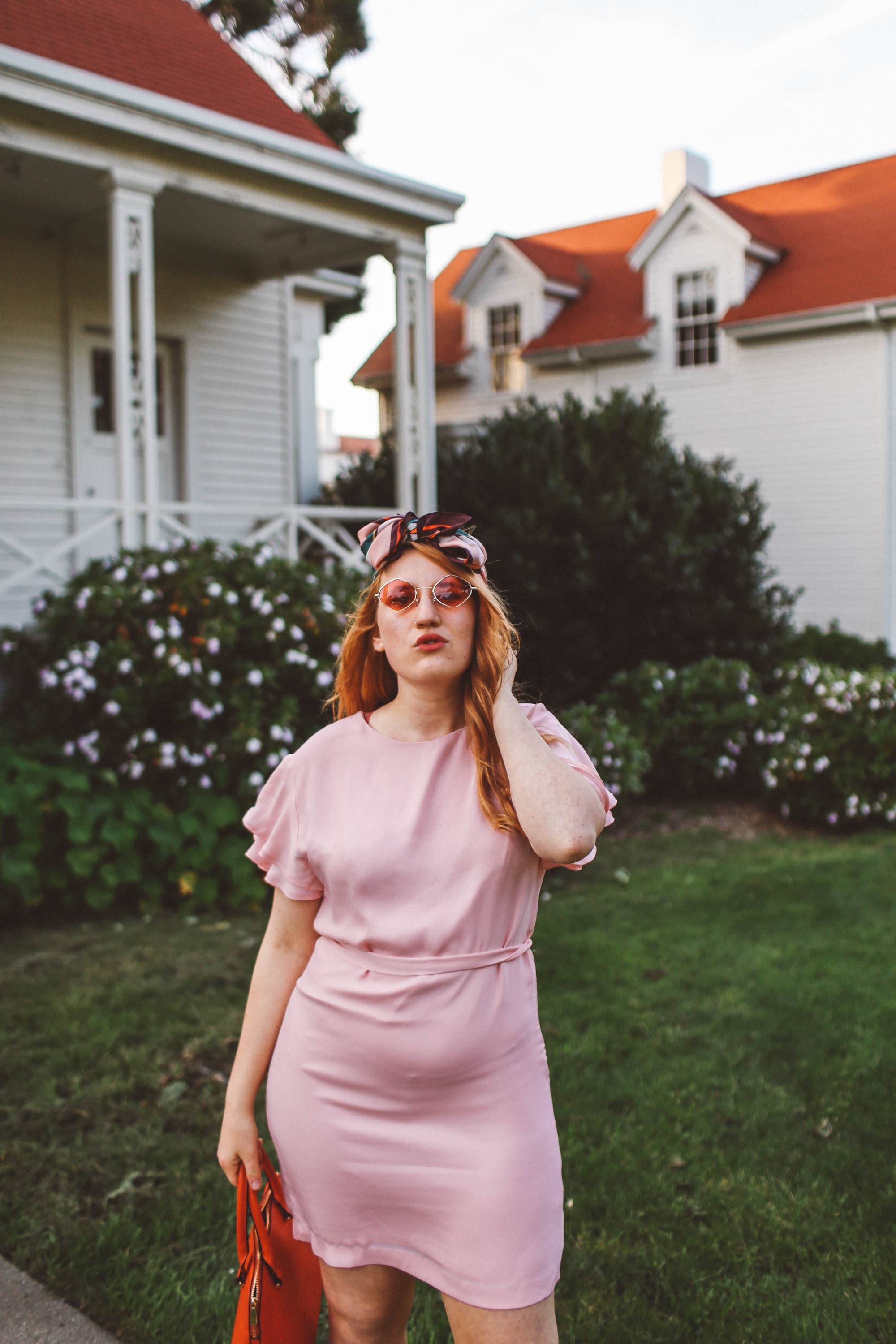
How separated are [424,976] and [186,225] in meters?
9.47

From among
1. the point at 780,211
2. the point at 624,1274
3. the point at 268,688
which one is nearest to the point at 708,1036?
the point at 624,1274

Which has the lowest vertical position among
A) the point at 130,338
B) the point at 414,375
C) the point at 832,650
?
the point at 832,650

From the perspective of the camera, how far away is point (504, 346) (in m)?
20.2

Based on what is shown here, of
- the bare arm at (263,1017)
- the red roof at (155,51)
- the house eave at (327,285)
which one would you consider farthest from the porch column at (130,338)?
the bare arm at (263,1017)

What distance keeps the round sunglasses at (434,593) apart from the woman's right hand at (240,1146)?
91 cm

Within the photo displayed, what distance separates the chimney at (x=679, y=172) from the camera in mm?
19250

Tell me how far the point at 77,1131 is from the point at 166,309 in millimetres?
8842

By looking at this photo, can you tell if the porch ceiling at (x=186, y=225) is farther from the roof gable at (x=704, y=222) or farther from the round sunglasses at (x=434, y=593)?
the roof gable at (x=704, y=222)

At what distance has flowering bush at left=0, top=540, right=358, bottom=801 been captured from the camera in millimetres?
6695

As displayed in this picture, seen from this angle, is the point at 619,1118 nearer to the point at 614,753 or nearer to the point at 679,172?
the point at 614,753

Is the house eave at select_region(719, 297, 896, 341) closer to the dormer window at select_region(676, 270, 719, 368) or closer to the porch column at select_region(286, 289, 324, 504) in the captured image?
the dormer window at select_region(676, 270, 719, 368)

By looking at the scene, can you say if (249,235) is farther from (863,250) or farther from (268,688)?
(863,250)

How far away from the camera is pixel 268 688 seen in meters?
7.21

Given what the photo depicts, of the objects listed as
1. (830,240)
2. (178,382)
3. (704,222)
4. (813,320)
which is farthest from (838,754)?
(704,222)
